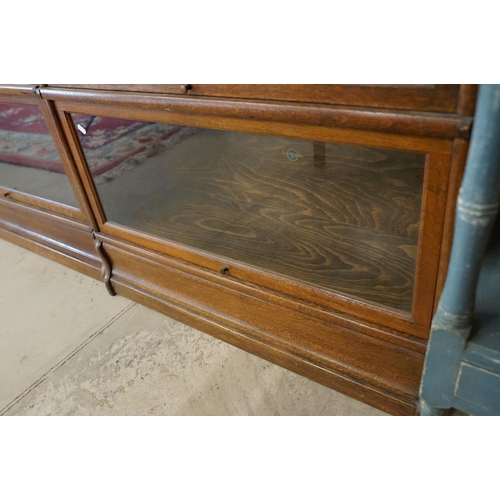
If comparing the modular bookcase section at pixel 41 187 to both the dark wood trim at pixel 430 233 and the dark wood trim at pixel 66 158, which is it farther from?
the dark wood trim at pixel 430 233

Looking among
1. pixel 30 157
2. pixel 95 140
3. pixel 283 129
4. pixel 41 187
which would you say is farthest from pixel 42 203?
pixel 283 129

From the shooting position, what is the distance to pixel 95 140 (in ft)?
4.06

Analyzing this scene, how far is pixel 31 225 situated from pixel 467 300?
1.54m

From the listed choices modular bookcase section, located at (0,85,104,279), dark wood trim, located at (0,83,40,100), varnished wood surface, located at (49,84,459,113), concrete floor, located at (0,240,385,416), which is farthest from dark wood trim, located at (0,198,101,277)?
varnished wood surface, located at (49,84,459,113)

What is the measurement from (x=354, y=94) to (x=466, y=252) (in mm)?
293

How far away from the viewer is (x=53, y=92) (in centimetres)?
117

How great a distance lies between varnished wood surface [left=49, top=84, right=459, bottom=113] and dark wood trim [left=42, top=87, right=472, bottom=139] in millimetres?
10

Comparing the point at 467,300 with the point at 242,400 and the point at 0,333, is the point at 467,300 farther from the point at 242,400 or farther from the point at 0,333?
the point at 0,333

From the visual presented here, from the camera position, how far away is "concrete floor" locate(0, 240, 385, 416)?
1115mm

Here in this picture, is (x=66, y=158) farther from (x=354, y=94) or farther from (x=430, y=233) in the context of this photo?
(x=430, y=233)

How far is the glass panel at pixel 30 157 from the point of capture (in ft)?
4.48

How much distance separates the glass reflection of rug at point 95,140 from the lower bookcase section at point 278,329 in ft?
0.78

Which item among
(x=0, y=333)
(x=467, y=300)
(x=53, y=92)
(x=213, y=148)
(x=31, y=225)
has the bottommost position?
(x=0, y=333)

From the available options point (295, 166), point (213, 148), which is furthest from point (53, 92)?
point (295, 166)
